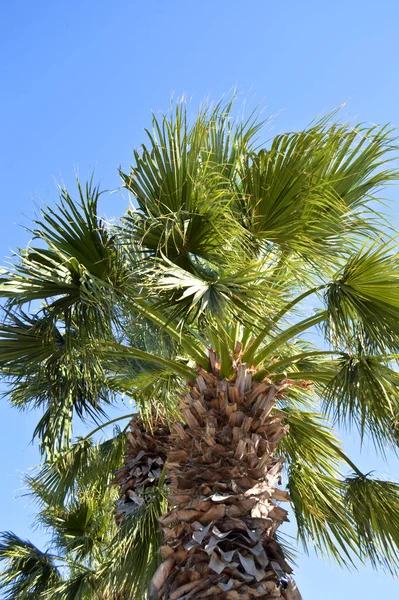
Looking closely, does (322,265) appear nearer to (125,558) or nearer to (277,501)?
(277,501)

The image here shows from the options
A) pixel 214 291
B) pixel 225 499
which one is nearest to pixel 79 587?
pixel 225 499

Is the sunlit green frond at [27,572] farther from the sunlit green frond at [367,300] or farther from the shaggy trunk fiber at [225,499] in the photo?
the sunlit green frond at [367,300]

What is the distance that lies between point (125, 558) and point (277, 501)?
4.83ft

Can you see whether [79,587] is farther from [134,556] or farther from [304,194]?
[304,194]

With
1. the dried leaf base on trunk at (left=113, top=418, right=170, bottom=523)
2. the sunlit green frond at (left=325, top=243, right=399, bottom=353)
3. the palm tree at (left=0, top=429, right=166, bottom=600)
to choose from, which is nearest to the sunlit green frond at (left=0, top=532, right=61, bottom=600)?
the palm tree at (left=0, top=429, right=166, bottom=600)

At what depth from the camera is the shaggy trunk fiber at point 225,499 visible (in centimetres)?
458

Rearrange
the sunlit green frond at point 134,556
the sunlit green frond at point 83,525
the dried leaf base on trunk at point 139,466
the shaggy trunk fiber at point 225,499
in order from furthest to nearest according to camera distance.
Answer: the sunlit green frond at point 83,525
the dried leaf base on trunk at point 139,466
the sunlit green frond at point 134,556
the shaggy trunk fiber at point 225,499

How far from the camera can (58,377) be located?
5668 mm

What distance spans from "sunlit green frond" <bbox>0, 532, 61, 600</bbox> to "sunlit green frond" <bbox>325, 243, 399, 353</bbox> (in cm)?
449

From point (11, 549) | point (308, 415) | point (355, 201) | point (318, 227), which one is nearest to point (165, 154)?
point (318, 227)

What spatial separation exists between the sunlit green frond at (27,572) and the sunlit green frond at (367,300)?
4.49 metres

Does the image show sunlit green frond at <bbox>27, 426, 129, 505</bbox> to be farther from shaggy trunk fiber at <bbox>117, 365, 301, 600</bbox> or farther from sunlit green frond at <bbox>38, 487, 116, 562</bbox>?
shaggy trunk fiber at <bbox>117, 365, 301, 600</bbox>

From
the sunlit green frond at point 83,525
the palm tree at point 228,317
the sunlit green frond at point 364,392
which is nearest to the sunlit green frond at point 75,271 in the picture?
the palm tree at point 228,317

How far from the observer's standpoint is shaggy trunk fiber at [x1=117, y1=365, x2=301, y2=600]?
4582 millimetres
